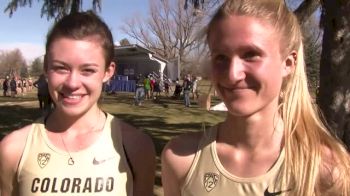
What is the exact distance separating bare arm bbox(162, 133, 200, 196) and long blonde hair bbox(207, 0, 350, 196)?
392 mm

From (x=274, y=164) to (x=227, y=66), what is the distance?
42 cm

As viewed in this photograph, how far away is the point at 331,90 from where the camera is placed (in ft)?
16.6

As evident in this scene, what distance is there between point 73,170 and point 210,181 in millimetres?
649

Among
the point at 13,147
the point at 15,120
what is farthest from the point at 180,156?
the point at 15,120

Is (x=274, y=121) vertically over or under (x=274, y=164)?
over

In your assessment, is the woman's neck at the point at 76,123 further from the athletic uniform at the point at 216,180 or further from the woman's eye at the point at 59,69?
the athletic uniform at the point at 216,180

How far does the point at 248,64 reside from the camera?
5.54ft

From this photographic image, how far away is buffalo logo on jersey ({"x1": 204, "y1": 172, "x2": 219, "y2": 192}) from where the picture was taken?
1.77m

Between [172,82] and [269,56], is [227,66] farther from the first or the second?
[172,82]

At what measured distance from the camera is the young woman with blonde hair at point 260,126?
5.56 ft

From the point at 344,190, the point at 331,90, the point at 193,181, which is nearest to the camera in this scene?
the point at 344,190

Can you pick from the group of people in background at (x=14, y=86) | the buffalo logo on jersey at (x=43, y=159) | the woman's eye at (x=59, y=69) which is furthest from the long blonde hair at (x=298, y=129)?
the group of people in background at (x=14, y=86)

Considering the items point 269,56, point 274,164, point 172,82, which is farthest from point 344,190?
point 172,82

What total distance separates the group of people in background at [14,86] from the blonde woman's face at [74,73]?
2519cm
